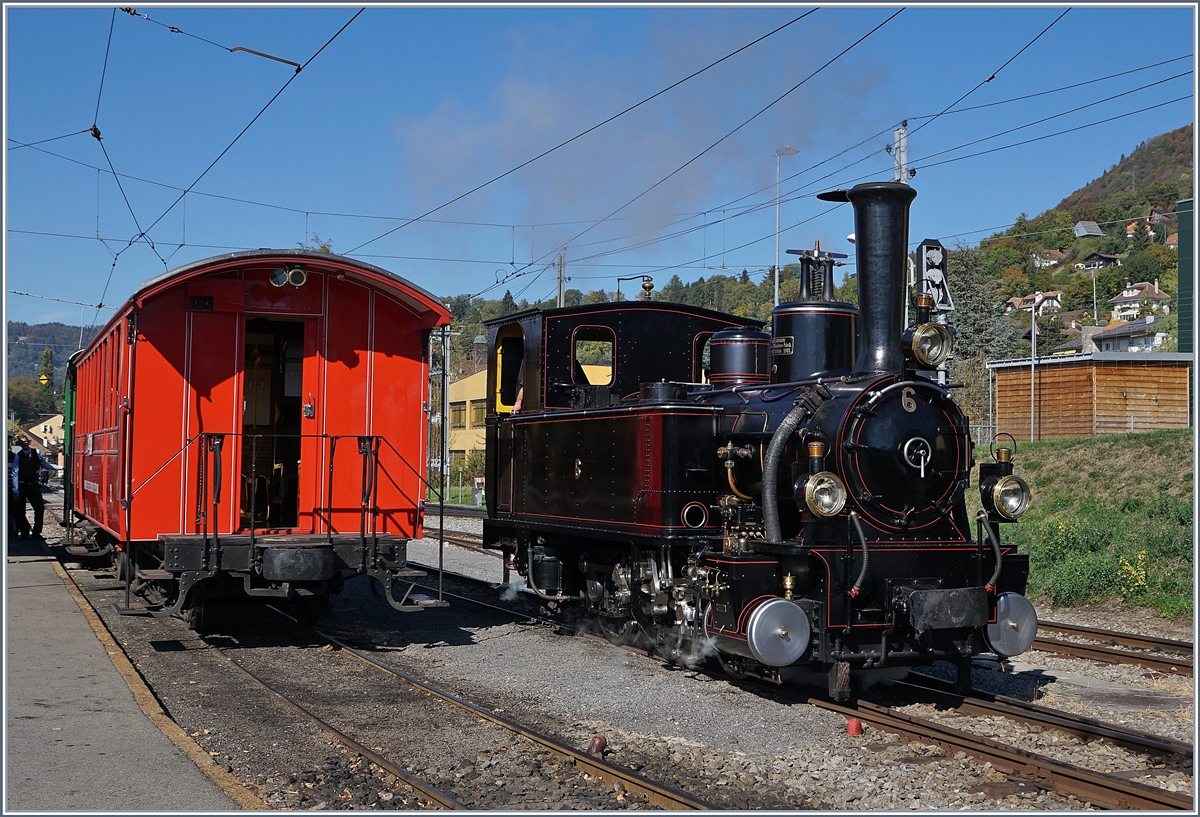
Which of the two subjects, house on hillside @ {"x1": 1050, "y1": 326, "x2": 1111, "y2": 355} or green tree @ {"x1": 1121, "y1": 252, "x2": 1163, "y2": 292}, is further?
green tree @ {"x1": 1121, "y1": 252, "x2": 1163, "y2": 292}

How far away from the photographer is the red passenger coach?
29.2ft

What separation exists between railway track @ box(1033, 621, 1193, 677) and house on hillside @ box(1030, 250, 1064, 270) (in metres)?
114

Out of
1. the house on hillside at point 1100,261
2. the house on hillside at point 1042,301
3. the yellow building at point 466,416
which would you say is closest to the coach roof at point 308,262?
the yellow building at point 466,416

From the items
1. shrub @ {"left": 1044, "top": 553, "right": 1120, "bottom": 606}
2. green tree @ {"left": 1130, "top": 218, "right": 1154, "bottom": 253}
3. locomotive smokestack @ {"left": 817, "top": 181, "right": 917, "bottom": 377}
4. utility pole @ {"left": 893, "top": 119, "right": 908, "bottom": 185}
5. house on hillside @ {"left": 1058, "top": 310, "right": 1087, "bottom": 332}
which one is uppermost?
green tree @ {"left": 1130, "top": 218, "right": 1154, "bottom": 253}

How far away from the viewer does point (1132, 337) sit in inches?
2741

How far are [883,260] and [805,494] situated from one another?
5.79 feet

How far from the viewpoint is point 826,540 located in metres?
7.22

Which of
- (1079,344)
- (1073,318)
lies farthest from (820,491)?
(1073,318)

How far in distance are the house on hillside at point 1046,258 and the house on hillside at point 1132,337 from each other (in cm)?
4292

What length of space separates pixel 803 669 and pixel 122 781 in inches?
203

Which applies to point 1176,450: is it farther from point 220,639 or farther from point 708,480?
point 220,639

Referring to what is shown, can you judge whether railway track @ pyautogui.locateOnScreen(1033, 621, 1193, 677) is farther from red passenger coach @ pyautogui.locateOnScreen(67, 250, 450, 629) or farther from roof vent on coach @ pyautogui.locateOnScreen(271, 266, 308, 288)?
roof vent on coach @ pyautogui.locateOnScreen(271, 266, 308, 288)

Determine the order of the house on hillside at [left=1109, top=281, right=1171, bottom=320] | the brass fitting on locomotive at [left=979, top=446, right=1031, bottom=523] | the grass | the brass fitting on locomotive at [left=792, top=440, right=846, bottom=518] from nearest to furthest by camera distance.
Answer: the brass fitting on locomotive at [left=792, top=440, right=846, bottom=518] < the brass fitting on locomotive at [left=979, top=446, right=1031, bottom=523] < the grass < the house on hillside at [left=1109, top=281, right=1171, bottom=320]

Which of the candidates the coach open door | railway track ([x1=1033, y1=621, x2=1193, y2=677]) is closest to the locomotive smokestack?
railway track ([x1=1033, y1=621, x2=1193, y2=677])
